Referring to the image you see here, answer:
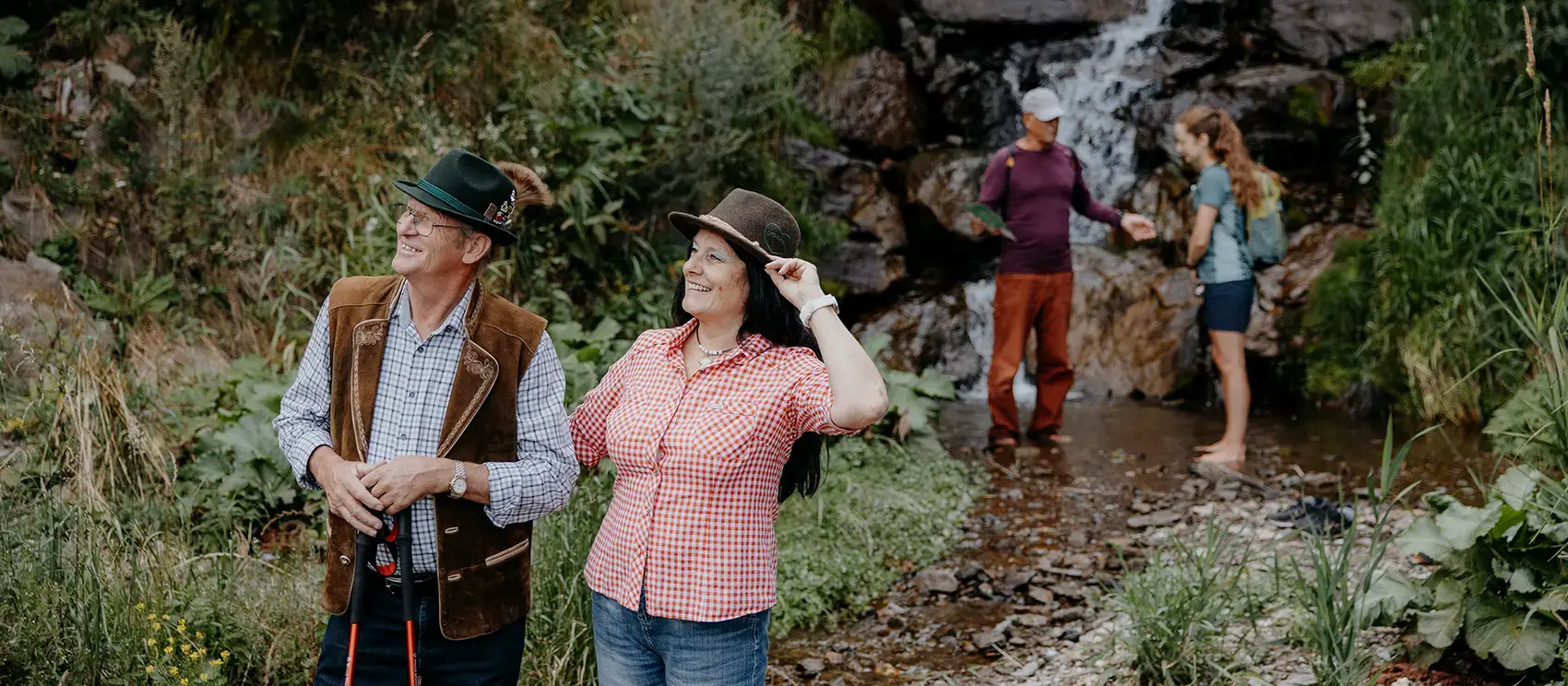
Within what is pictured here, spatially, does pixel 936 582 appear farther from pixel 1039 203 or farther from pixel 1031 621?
pixel 1039 203

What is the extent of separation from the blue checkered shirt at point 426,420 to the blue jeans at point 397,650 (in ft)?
0.35

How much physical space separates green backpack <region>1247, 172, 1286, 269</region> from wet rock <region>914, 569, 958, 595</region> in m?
2.65

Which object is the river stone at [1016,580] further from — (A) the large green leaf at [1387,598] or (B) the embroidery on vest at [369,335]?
Answer: (B) the embroidery on vest at [369,335]

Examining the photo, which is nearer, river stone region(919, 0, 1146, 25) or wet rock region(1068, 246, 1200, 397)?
wet rock region(1068, 246, 1200, 397)

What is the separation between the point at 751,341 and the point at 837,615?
102 inches

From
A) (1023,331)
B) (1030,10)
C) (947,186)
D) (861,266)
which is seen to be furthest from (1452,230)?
(1030,10)

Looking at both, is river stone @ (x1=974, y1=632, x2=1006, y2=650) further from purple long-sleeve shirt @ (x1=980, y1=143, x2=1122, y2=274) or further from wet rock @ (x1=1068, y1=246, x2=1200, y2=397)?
wet rock @ (x1=1068, y1=246, x2=1200, y2=397)

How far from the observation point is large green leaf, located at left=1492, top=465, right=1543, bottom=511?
12.5 ft

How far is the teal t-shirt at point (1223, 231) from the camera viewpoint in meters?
6.73

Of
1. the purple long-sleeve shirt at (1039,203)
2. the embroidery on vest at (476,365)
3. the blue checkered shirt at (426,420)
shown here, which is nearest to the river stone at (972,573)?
the purple long-sleeve shirt at (1039,203)

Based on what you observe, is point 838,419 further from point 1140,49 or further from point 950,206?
point 1140,49

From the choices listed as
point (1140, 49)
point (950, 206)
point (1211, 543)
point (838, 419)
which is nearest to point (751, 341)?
point (838, 419)

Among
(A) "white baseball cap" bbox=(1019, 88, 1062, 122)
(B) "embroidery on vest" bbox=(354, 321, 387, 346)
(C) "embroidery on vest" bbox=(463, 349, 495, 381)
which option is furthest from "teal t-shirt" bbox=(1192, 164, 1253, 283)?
(B) "embroidery on vest" bbox=(354, 321, 387, 346)

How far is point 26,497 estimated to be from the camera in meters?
4.50
